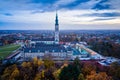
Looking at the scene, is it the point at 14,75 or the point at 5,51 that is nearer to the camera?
the point at 14,75

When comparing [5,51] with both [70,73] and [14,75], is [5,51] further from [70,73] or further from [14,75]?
[70,73]

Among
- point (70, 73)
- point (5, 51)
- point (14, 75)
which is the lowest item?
point (5, 51)

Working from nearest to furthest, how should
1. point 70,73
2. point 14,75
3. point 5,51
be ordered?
point 70,73, point 14,75, point 5,51

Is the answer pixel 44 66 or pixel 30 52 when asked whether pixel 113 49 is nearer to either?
pixel 30 52

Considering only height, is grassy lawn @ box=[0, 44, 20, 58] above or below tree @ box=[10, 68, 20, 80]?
below

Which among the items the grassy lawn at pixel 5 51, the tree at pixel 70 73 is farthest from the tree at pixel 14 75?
the grassy lawn at pixel 5 51

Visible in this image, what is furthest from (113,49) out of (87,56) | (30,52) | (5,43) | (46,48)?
(5,43)

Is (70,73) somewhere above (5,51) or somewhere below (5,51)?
above

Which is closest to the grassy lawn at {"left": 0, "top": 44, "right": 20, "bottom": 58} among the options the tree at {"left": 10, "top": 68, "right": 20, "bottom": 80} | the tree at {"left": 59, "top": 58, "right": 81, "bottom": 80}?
the tree at {"left": 10, "top": 68, "right": 20, "bottom": 80}

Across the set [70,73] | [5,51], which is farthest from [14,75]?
[5,51]

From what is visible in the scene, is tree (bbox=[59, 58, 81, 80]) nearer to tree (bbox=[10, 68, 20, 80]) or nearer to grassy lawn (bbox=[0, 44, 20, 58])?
tree (bbox=[10, 68, 20, 80])

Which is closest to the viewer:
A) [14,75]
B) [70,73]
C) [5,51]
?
[70,73]
